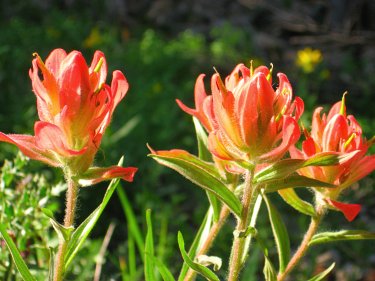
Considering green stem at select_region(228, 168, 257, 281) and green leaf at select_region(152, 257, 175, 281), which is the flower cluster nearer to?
green stem at select_region(228, 168, 257, 281)

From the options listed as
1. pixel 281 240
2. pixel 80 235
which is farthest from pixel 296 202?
pixel 80 235

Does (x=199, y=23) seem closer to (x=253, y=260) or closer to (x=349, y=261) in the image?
(x=349, y=261)

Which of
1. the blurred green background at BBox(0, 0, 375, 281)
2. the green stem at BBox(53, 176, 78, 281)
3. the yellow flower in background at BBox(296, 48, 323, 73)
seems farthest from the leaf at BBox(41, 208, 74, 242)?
the yellow flower in background at BBox(296, 48, 323, 73)

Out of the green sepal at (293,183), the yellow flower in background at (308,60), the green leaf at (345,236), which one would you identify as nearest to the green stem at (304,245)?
the green leaf at (345,236)

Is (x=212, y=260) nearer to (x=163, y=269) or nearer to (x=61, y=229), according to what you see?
(x=163, y=269)

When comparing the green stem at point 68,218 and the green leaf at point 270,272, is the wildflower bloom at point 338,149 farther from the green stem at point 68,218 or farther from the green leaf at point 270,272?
the green stem at point 68,218

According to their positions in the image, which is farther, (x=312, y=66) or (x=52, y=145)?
(x=312, y=66)

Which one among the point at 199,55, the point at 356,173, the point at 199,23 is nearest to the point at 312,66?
the point at 199,55

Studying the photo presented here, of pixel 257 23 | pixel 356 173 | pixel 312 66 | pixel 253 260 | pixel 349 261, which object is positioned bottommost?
pixel 349 261
